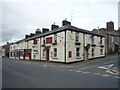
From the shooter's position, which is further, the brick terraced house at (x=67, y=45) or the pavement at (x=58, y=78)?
the brick terraced house at (x=67, y=45)

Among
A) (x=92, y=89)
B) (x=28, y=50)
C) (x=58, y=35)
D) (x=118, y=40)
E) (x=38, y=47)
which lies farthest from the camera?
(x=118, y=40)

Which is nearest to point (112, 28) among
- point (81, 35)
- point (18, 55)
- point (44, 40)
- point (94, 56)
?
point (94, 56)

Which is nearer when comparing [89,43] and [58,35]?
[58,35]

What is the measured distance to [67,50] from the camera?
2377cm

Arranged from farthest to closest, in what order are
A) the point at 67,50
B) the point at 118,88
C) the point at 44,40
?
the point at 44,40 < the point at 67,50 < the point at 118,88

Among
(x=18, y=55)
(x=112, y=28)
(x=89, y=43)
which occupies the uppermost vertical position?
(x=112, y=28)

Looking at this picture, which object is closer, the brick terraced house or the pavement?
the pavement

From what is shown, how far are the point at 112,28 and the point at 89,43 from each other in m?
19.1

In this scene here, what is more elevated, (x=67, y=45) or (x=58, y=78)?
(x=67, y=45)

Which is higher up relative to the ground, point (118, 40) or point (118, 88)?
point (118, 40)

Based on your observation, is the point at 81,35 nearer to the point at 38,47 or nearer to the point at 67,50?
the point at 67,50

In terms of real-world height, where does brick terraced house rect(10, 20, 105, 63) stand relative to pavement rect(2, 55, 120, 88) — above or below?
above

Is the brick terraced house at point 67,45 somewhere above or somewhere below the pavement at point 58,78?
above

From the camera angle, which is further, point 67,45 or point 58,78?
point 67,45
